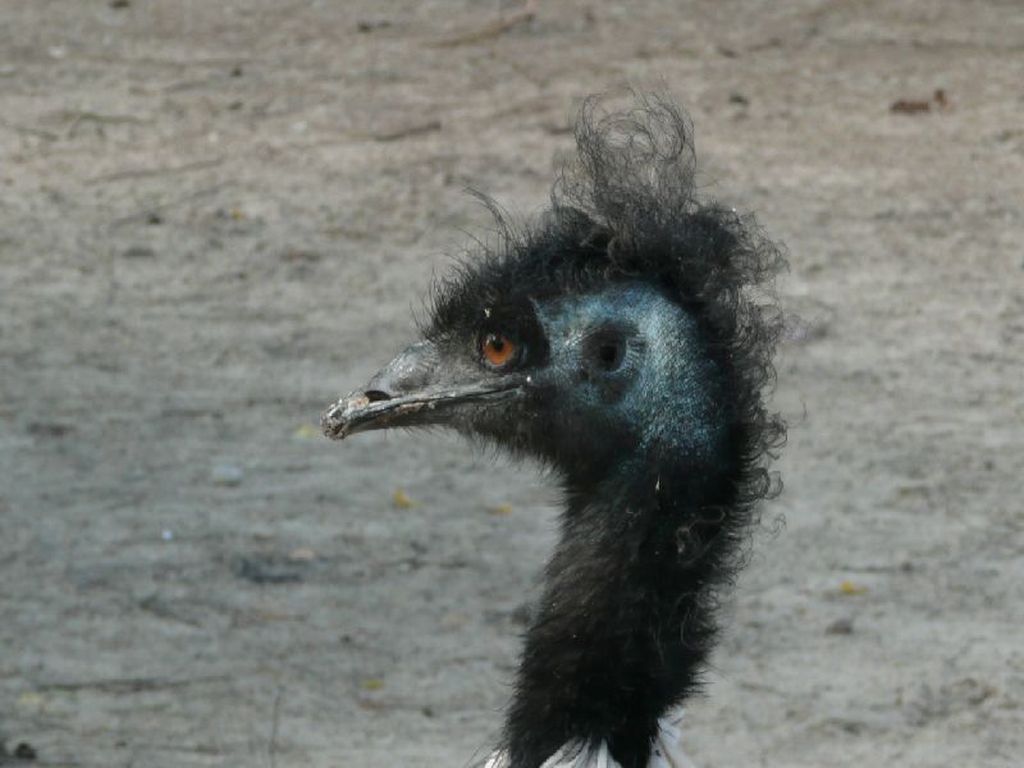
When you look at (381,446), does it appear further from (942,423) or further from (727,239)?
(727,239)

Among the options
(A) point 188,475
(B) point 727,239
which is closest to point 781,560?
(A) point 188,475

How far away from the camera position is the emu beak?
366 centimetres

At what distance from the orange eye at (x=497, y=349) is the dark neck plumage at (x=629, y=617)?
343 millimetres

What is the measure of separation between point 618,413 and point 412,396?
442mm

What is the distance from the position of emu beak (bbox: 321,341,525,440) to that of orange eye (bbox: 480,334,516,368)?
3 centimetres

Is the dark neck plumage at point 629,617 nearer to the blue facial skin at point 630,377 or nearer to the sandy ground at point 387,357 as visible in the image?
the blue facial skin at point 630,377

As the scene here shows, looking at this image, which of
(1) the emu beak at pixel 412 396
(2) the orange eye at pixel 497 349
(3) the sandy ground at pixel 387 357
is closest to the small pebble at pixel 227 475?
(3) the sandy ground at pixel 387 357

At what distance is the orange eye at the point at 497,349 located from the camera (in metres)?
3.62

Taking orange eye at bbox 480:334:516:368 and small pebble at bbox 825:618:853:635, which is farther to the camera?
small pebble at bbox 825:618:853:635

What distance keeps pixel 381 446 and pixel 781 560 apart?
58.6 inches

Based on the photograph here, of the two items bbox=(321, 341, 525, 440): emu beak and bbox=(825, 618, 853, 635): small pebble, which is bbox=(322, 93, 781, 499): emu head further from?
bbox=(825, 618, 853, 635): small pebble

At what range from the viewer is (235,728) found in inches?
208

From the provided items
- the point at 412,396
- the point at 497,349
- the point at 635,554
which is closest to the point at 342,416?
the point at 412,396

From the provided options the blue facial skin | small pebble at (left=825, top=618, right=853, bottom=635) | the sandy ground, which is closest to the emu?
the blue facial skin
